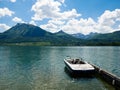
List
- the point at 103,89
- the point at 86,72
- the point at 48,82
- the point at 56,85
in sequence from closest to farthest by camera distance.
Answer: the point at 103,89
the point at 56,85
the point at 48,82
the point at 86,72

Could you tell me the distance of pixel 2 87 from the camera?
30.5m

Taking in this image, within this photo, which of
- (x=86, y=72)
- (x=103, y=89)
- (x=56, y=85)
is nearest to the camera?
(x=103, y=89)

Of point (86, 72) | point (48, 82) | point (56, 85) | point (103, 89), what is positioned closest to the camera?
point (103, 89)

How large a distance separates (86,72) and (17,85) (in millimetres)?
14499

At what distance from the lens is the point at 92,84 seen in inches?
1312

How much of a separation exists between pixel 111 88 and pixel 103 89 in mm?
1504

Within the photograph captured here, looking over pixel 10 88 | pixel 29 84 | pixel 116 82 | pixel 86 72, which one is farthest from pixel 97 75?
pixel 10 88

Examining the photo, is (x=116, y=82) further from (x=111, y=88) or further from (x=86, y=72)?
(x=86, y=72)

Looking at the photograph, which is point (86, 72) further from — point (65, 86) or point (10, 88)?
point (10, 88)

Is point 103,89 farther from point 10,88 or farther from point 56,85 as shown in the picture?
point 10,88

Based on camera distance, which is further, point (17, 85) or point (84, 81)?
point (84, 81)

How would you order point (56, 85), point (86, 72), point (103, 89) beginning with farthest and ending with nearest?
point (86, 72) < point (56, 85) < point (103, 89)

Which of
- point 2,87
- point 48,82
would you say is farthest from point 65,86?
point 2,87

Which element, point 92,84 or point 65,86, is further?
point 92,84
